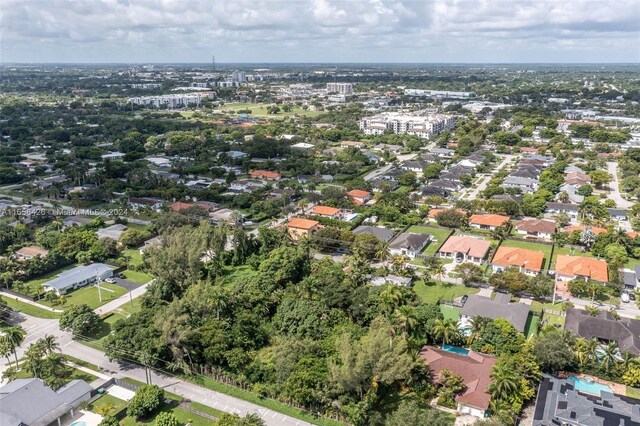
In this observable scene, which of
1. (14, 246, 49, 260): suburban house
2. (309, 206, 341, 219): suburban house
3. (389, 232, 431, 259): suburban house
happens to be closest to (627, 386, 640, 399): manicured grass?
(389, 232, 431, 259): suburban house

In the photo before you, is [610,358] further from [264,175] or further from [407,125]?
[407,125]

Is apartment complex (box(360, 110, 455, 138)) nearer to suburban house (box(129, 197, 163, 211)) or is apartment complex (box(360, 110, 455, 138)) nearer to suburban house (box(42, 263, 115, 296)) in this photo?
suburban house (box(129, 197, 163, 211))

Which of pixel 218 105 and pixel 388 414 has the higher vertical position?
pixel 218 105

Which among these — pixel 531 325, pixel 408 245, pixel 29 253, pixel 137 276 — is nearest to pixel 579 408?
pixel 531 325

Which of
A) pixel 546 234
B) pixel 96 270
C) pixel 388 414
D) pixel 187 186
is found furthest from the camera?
pixel 187 186

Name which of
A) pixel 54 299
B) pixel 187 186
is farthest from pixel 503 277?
pixel 187 186

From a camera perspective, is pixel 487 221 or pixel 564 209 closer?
pixel 487 221

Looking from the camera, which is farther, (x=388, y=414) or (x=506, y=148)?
(x=506, y=148)

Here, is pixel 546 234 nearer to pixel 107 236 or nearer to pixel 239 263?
pixel 239 263
